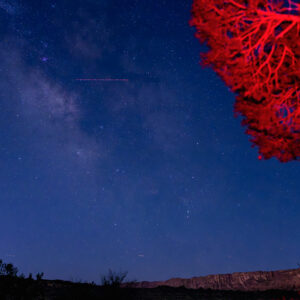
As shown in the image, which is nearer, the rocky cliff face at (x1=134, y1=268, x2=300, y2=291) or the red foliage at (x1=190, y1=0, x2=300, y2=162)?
the red foliage at (x1=190, y1=0, x2=300, y2=162)

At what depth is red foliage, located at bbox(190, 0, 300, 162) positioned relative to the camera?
19.7 ft

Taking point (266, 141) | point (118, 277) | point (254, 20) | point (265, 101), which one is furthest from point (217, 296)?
point (254, 20)

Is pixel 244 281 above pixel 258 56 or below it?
below

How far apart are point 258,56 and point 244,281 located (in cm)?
1396

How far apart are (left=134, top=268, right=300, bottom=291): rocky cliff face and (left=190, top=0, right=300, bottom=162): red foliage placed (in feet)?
33.3

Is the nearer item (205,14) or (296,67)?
(205,14)

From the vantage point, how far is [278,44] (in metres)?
6.57

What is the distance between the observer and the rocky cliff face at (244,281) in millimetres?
14801

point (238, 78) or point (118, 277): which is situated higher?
point (238, 78)

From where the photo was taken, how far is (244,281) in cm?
1662

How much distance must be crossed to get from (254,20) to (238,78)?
3.70 feet

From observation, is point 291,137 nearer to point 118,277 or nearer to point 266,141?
point 266,141

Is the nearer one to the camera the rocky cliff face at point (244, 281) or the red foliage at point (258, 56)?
the red foliage at point (258, 56)

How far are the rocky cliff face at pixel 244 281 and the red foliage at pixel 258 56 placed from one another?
33.3 feet
